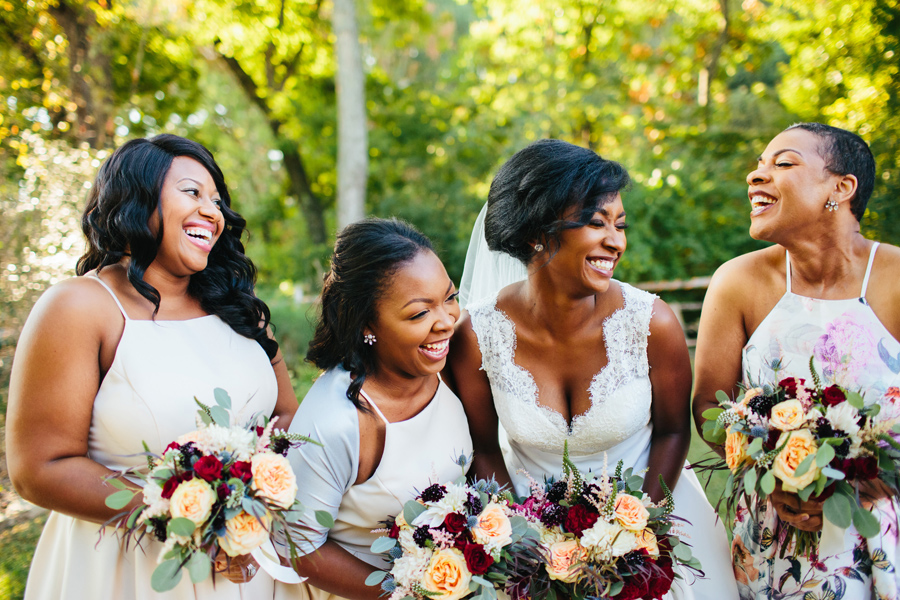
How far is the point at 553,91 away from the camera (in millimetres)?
16094

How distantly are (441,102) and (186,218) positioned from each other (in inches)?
549

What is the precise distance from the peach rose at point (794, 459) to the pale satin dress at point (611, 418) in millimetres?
819

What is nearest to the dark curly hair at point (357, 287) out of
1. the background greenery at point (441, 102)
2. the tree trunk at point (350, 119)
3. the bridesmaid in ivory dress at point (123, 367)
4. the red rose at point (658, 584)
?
the bridesmaid in ivory dress at point (123, 367)

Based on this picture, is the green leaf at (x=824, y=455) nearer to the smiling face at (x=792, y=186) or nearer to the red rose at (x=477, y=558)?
the smiling face at (x=792, y=186)

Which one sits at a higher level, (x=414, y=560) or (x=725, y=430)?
(x=725, y=430)

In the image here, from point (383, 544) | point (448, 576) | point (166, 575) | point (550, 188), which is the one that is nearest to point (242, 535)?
point (166, 575)

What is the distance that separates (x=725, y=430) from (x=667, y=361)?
583mm

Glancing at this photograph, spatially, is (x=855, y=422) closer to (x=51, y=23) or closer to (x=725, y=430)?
(x=725, y=430)

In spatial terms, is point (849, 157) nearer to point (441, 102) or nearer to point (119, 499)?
point (119, 499)

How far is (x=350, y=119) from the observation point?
463 inches

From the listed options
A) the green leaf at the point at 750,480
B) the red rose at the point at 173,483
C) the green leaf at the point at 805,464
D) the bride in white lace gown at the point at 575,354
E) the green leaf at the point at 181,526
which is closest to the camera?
→ the green leaf at the point at 181,526

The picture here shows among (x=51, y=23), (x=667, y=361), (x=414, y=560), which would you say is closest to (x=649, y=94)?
(x=51, y=23)

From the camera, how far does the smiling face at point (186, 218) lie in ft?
8.38

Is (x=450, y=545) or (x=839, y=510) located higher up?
(x=839, y=510)
